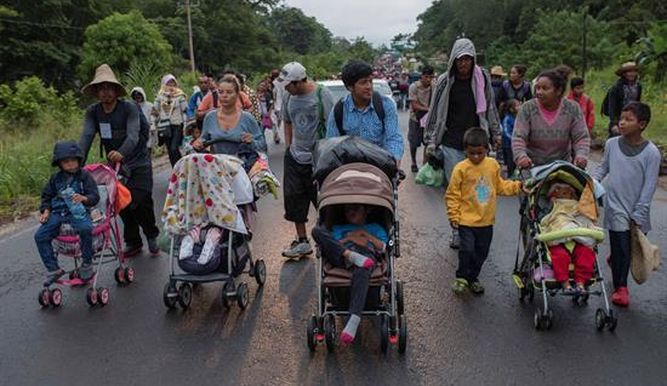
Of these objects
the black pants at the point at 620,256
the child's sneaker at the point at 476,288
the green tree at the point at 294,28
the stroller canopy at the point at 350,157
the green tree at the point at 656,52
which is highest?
the green tree at the point at 294,28

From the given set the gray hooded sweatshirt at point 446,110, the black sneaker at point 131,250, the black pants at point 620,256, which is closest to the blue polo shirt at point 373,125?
the gray hooded sweatshirt at point 446,110

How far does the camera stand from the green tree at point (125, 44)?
23578 mm

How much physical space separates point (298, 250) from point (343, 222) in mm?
1824

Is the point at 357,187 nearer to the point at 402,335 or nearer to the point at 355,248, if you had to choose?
the point at 355,248

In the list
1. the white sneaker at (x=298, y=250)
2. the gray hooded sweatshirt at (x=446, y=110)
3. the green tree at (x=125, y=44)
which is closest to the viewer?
the gray hooded sweatshirt at (x=446, y=110)

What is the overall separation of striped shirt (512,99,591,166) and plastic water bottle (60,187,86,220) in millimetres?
3708

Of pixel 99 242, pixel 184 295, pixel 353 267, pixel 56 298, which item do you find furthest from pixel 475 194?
pixel 56 298

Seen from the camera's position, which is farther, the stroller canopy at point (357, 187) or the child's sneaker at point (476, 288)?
the child's sneaker at point (476, 288)

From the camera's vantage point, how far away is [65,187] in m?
5.27

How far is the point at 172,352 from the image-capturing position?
4414mm

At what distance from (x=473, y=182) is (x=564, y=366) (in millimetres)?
1685

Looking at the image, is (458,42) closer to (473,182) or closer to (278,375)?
(473,182)

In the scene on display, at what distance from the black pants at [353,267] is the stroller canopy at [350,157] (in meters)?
0.56

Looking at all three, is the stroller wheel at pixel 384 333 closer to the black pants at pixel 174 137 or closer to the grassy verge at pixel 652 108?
the black pants at pixel 174 137
